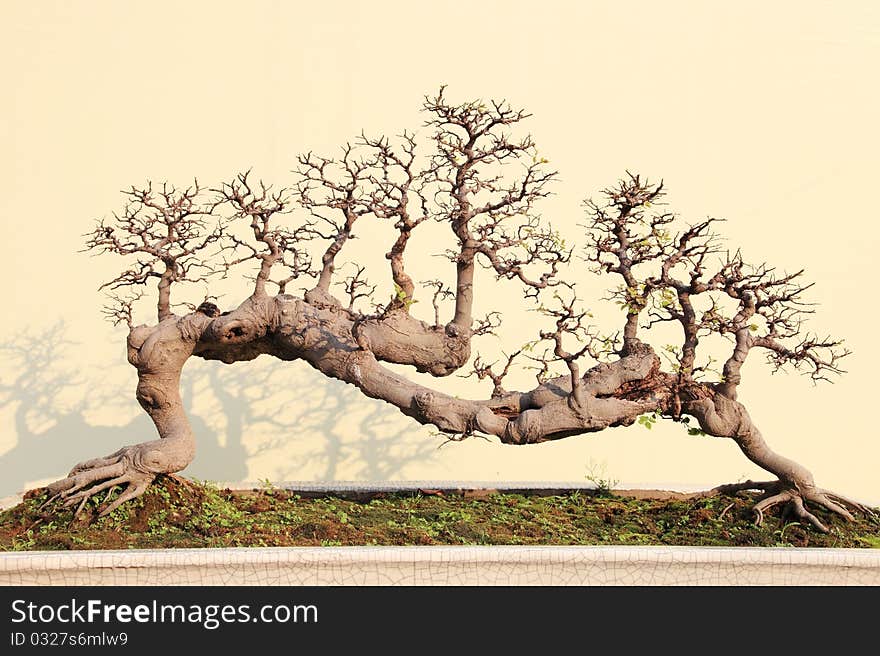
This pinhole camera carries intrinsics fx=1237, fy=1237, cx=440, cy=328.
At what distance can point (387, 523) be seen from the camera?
618 cm

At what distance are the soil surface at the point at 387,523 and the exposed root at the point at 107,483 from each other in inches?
1.7

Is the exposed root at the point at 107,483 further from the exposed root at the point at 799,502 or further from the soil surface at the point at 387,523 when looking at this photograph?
the exposed root at the point at 799,502

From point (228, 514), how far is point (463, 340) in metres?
1.47

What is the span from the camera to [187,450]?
639cm

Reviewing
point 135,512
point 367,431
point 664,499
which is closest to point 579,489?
point 664,499

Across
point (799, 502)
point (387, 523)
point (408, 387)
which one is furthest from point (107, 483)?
point (799, 502)

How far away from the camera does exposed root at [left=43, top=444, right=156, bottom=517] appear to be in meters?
6.03

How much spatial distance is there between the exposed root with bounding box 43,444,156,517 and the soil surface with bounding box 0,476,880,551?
0.04 m

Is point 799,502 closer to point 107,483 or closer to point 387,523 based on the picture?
point 387,523

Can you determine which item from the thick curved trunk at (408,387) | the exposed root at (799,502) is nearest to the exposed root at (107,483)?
the thick curved trunk at (408,387)

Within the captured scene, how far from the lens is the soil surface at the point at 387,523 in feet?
19.1

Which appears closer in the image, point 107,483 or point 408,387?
point 107,483

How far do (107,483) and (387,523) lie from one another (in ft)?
4.57

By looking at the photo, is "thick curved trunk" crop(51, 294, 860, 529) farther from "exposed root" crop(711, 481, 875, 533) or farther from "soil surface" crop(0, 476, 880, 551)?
"soil surface" crop(0, 476, 880, 551)
